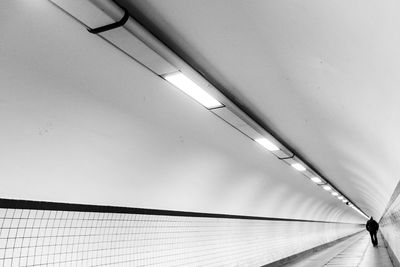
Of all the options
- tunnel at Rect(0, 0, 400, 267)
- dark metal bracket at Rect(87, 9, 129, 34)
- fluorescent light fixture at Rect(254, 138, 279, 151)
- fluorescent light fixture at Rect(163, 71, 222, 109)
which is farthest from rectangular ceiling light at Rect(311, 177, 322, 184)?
dark metal bracket at Rect(87, 9, 129, 34)

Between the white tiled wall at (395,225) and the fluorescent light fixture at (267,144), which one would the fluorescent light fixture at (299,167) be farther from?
the white tiled wall at (395,225)

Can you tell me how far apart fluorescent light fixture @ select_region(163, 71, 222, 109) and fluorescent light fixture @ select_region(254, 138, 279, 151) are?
1.78m

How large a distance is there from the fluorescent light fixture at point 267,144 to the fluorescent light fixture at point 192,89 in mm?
1782

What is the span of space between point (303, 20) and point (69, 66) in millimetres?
2137

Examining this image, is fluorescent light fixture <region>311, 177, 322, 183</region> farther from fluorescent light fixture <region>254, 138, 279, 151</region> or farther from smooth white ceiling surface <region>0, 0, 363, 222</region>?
smooth white ceiling surface <region>0, 0, 363, 222</region>

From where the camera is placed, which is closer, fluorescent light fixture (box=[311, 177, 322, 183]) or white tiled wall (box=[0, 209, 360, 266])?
white tiled wall (box=[0, 209, 360, 266])

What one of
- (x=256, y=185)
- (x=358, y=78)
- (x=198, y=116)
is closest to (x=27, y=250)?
(x=198, y=116)

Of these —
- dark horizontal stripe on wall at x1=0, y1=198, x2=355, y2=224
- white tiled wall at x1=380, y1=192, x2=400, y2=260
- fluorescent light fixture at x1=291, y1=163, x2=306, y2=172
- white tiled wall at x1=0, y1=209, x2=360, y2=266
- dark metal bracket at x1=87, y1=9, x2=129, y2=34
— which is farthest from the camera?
white tiled wall at x1=380, y1=192, x2=400, y2=260

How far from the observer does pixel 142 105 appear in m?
4.27

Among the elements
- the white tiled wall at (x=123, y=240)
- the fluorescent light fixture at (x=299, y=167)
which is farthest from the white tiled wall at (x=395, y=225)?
the white tiled wall at (x=123, y=240)

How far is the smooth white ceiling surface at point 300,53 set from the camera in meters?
2.80

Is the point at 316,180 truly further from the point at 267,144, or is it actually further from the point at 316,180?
the point at 267,144

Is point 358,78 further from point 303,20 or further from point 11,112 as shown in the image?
point 11,112

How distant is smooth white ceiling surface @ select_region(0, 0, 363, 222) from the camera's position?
9.81 feet
